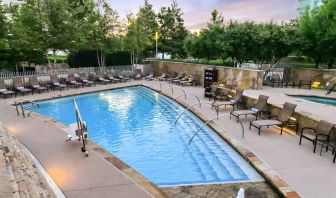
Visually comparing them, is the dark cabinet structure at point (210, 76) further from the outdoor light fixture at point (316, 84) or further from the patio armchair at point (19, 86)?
the patio armchair at point (19, 86)

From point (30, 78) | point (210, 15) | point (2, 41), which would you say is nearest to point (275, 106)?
point (2, 41)

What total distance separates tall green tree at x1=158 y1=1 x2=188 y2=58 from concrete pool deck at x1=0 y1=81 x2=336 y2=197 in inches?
1033

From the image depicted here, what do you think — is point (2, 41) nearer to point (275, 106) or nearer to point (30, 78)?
point (30, 78)

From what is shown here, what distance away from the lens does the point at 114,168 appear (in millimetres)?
6238

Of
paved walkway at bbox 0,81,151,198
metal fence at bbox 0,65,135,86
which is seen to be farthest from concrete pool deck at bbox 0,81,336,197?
metal fence at bbox 0,65,135,86

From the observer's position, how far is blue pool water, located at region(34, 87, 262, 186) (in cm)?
682

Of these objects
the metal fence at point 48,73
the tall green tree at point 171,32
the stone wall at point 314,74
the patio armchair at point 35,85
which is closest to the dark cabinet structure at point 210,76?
the stone wall at point 314,74

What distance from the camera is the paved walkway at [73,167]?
17.3ft

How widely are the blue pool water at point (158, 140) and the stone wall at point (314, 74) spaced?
365 inches

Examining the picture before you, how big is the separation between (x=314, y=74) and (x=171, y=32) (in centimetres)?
2132

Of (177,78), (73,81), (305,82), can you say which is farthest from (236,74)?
(73,81)

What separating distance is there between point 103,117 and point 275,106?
7.32m

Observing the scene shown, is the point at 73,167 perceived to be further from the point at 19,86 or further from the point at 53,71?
the point at 53,71

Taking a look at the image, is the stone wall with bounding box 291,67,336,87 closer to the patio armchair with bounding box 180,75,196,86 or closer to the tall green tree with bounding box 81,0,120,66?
the patio armchair with bounding box 180,75,196,86
